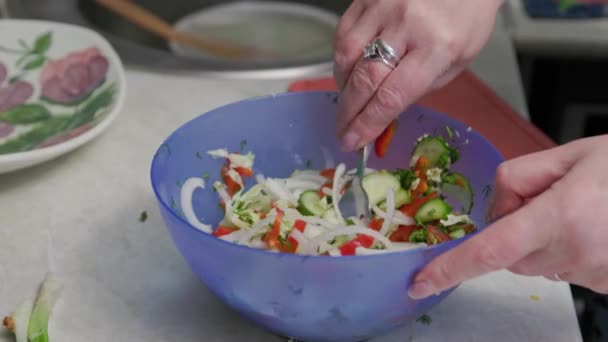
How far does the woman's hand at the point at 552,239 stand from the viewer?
2.27ft

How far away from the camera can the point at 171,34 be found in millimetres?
1613

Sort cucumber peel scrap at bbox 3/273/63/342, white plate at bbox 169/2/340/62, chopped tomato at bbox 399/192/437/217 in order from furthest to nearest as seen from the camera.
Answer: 1. white plate at bbox 169/2/340/62
2. chopped tomato at bbox 399/192/437/217
3. cucumber peel scrap at bbox 3/273/63/342

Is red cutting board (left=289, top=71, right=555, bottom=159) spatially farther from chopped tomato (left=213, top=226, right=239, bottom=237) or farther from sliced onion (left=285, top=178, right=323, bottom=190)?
chopped tomato (left=213, top=226, right=239, bottom=237)

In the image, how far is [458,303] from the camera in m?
0.91

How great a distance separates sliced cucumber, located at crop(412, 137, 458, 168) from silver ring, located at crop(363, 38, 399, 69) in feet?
0.40

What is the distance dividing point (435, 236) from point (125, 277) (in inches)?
15.0

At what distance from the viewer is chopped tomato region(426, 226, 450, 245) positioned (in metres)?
0.84

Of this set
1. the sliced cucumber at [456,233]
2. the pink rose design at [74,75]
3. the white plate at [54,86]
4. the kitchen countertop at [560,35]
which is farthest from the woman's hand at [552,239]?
the kitchen countertop at [560,35]

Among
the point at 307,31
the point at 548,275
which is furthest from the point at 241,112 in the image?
the point at 307,31

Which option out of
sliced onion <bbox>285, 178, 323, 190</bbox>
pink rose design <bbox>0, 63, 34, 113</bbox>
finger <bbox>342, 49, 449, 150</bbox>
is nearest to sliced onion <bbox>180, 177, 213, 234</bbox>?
sliced onion <bbox>285, 178, 323, 190</bbox>

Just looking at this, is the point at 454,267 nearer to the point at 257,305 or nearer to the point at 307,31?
the point at 257,305

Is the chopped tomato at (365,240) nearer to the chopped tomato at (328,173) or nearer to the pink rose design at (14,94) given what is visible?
the chopped tomato at (328,173)

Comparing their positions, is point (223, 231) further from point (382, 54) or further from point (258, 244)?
point (382, 54)

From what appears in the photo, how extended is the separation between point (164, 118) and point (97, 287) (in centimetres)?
44
